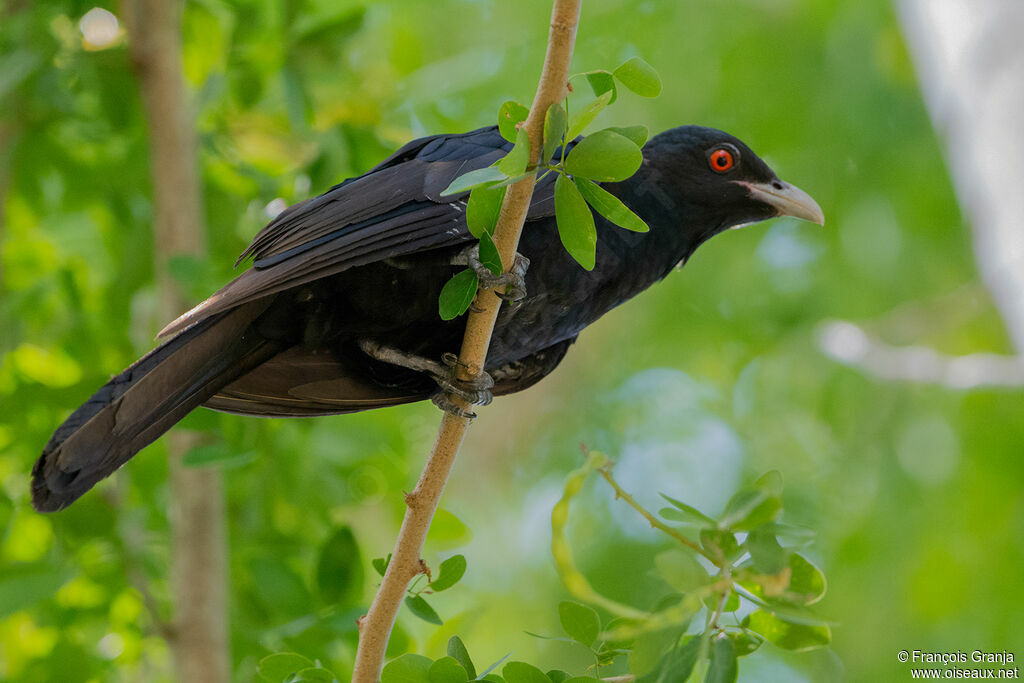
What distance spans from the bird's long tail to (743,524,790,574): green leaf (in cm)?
152

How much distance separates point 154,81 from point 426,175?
134 centimetres

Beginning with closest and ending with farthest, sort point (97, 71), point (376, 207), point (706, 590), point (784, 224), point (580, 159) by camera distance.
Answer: point (706, 590) < point (580, 159) < point (376, 207) < point (97, 71) < point (784, 224)

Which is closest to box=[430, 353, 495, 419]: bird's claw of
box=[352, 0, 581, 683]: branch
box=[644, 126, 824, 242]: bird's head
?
box=[352, 0, 581, 683]: branch

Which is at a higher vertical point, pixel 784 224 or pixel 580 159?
pixel 784 224

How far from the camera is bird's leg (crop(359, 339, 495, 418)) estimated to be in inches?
95.8

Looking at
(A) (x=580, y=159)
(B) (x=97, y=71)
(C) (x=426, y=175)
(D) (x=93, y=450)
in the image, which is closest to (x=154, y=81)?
(B) (x=97, y=71)

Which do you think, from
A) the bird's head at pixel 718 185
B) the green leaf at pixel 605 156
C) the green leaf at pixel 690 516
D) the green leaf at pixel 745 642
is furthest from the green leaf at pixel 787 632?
the bird's head at pixel 718 185

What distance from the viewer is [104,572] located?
9.77 ft

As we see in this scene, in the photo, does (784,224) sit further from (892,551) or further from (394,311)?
(394,311)

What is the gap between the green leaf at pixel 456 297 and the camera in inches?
77.3

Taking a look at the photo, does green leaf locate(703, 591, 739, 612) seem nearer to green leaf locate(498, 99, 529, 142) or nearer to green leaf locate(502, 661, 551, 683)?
green leaf locate(502, 661, 551, 683)

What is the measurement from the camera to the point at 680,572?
4.71ft

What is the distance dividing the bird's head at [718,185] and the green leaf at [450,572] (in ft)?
4.87

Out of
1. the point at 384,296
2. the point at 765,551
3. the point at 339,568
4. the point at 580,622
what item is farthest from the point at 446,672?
the point at 384,296
